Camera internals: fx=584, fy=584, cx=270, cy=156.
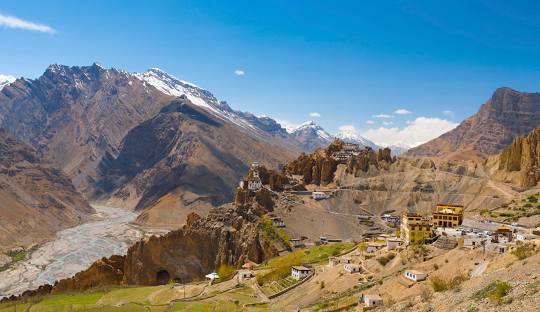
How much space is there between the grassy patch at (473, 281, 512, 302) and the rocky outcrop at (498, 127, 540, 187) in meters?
108

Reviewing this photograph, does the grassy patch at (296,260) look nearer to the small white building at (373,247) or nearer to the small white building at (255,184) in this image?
the small white building at (373,247)

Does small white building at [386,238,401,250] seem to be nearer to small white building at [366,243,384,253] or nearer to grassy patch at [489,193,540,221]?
small white building at [366,243,384,253]

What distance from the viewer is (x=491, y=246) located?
52.5 m

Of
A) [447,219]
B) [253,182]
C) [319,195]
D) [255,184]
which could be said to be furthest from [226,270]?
[319,195]

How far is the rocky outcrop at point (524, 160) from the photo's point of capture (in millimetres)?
132875

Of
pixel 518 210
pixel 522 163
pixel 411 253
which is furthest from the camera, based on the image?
pixel 522 163

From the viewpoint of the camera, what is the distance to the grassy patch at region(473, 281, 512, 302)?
1218 inches

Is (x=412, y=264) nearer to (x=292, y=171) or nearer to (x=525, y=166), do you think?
(x=525, y=166)

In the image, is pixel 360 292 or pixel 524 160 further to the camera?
pixel 524 160

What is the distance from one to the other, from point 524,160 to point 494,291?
117031 mm

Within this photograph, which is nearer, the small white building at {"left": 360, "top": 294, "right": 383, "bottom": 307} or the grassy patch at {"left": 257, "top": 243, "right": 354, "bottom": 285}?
the small white building at {"left": 360, "top": 294, "right": 383, "bottom": 307}

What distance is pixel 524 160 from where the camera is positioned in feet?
454

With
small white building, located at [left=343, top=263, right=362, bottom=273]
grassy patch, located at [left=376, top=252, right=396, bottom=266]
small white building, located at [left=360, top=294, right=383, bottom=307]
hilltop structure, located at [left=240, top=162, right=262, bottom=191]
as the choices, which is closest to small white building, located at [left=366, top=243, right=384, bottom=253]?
grassy patch, located at [left=376, top=252, right=396, bottom=266]

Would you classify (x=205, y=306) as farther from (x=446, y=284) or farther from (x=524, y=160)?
(x=524, y=160)
